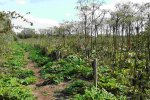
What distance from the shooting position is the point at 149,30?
2542 cm

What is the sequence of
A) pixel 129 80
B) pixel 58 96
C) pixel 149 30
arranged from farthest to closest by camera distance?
1. pixel 149 30
2. pixel 129 80
3. pixel 58 96

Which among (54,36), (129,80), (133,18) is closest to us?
(129,80)

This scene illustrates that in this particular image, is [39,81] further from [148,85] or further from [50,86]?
[148,85]

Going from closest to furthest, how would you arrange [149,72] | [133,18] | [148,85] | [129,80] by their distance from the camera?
[148,85] → [129,80] → [149,72] → [133,18]

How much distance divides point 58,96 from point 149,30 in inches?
403

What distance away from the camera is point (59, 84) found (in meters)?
21.5

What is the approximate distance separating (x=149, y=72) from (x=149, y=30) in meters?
3.38

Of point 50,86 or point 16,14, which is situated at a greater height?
point 16,14

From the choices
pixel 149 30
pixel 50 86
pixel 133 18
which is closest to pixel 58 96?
pixel 50 86

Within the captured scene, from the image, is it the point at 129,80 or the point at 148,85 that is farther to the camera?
the point at 129,80

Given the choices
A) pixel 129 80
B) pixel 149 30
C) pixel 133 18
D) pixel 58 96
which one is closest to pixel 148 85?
pixel 129 80

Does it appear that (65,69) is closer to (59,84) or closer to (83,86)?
(59,84)

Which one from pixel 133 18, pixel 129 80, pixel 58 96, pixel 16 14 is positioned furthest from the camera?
pixel 133 18

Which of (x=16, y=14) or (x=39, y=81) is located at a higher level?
(x=16, y=14)
